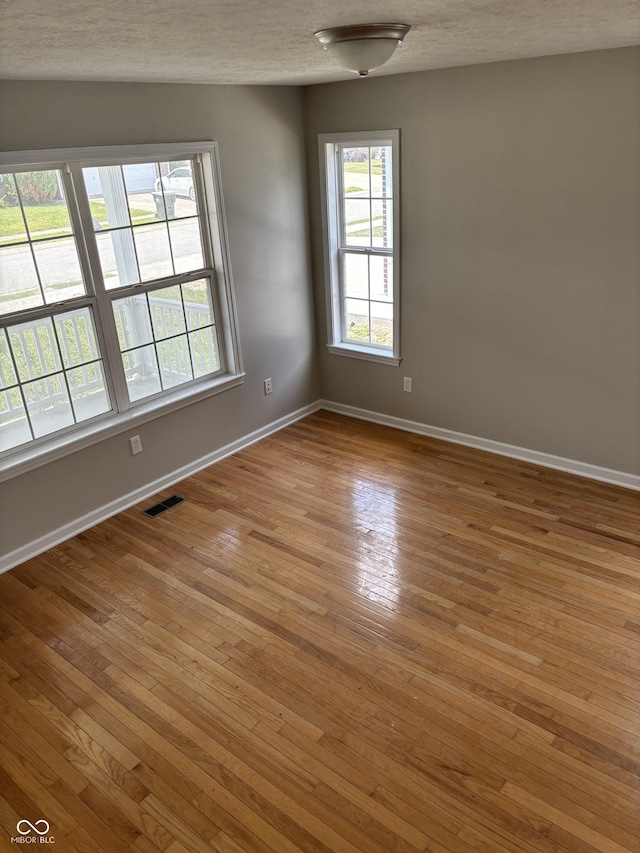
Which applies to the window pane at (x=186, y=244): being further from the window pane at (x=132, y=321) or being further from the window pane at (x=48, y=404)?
the window pane at (x=48, y=404)

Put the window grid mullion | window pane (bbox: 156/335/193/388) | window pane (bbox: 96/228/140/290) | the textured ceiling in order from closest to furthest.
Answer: the textured ceiling < the window grid mullion < window pane (bbox: 96/228/140/290) < window pane (bbox: 156/335/193/388)

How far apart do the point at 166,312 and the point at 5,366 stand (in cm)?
109

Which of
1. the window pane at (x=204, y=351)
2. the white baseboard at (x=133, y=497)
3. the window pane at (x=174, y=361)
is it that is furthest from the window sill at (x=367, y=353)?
the window pane at (x=174, y=361)

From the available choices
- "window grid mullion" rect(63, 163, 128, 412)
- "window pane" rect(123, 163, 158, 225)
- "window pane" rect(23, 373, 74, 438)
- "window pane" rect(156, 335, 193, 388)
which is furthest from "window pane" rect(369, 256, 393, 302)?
"window pane" rect(23, 373, 74, 438)

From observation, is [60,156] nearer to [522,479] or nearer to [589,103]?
[589,103]

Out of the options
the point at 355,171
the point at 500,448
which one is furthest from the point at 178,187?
the point at 500,448

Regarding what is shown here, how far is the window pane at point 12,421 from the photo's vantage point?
341cm

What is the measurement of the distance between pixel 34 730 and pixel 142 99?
3.26 meters

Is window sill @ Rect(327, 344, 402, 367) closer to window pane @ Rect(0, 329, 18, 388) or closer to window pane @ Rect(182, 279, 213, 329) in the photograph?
window pane @ Rect(182, 279, 213, 329)

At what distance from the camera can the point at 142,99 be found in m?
3.60

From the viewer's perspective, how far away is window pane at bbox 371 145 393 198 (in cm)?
438

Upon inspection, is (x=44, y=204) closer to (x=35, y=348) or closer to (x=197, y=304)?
(x=35, y=348)

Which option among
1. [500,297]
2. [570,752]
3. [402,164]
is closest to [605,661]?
[570,752]

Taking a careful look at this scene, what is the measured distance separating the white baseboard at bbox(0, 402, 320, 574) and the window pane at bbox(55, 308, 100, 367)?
935mm
